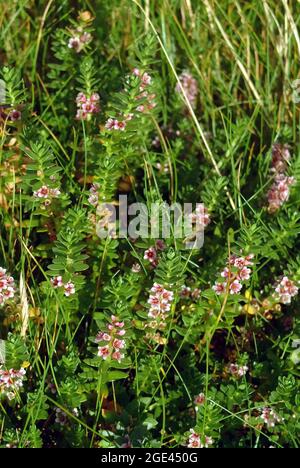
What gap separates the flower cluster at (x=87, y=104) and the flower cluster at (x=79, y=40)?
403 mm

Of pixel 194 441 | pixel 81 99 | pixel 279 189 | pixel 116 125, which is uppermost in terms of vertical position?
pixel 81 99

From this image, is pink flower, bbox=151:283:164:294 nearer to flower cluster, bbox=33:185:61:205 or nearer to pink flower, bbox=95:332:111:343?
pink flower, bbox=95:332:111:343

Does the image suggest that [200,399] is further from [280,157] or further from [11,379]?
[280,157]

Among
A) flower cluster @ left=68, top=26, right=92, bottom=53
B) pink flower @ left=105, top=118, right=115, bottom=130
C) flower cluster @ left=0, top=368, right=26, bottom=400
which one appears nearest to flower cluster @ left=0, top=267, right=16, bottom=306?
flower cluster @ left=0, top=368, right=26, bottom=400

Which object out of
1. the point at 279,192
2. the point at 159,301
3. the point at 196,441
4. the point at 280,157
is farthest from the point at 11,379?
the point at 280,157

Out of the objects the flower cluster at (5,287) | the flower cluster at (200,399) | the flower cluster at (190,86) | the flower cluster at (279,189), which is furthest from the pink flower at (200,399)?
the flower cluster at (190,86)

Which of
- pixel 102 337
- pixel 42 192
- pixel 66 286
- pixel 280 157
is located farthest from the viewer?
pixel 280 157

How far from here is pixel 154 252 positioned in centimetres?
277

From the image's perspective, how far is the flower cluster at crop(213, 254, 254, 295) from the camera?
2639 mm

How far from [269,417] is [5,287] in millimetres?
1140

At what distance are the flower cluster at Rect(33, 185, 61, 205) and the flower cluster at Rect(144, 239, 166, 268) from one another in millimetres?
440

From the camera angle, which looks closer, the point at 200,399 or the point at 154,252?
the point at 200,399
